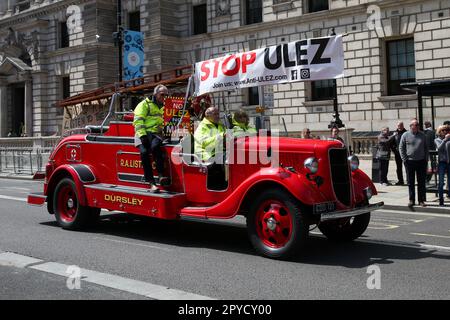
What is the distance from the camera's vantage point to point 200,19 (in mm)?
35531

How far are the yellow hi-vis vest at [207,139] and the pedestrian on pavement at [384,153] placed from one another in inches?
415

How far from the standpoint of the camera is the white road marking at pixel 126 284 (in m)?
5.50

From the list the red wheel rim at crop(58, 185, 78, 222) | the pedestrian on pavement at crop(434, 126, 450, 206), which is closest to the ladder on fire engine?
the red wheel rim at crop(58, 185, 78, 222)

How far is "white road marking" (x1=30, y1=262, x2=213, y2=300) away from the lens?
550 centimetres

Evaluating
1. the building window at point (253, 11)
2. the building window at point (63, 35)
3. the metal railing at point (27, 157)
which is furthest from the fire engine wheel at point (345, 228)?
the building window at point (63, 35)

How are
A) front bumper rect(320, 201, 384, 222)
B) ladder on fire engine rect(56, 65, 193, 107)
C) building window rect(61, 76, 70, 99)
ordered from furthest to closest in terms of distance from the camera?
building window rect(61, 76, 70, 99), ladder on fire engine rect(56, 65, 193, 107), front bumper rect(320, 201, 384, 222)

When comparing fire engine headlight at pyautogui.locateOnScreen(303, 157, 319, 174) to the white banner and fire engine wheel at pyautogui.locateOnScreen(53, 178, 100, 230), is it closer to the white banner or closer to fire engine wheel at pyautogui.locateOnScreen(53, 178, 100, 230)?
the white banner

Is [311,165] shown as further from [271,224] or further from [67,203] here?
[67,203]

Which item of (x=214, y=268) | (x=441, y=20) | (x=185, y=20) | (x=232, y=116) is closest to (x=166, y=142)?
(x=232, y=116)

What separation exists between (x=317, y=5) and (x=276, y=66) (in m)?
22.3

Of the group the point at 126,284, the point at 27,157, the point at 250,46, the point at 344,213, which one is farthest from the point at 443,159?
the point at 250,46

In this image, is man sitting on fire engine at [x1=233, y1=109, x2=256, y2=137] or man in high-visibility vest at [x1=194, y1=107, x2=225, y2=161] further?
man sitting on fire engine at [x1=233, y1=109, x2=256, y2=137]

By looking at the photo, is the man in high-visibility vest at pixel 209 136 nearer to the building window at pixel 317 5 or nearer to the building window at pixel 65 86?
the building window at pixel 317 5

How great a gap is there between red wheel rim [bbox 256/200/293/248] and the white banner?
6.84ft
